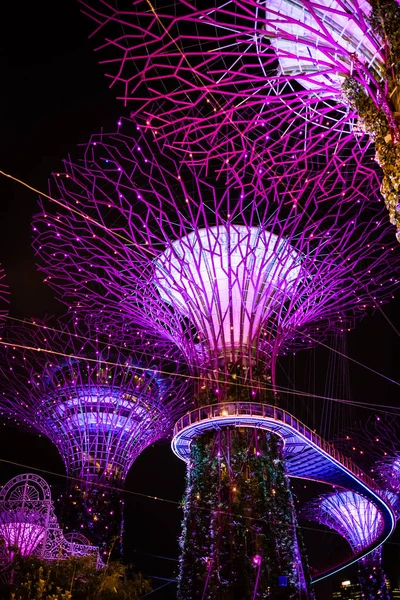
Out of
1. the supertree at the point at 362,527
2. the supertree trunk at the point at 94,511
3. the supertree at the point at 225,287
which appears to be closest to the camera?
the supertree at the point at 225,287

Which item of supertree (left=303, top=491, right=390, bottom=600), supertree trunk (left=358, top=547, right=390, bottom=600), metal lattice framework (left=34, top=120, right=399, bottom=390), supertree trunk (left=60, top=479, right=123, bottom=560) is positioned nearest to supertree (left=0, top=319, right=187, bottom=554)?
supertree trunk (left=60, top=479, right=123, bottom=560)

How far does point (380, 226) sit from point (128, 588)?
16058 mm

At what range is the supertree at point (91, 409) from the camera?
3641 centimetres

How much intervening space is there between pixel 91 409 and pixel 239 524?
723 inches

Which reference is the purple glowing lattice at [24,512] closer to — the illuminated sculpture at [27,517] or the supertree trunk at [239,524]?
the illuminated sculpture at [27,517]

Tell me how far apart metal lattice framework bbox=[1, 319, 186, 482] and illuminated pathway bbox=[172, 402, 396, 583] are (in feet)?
35.2

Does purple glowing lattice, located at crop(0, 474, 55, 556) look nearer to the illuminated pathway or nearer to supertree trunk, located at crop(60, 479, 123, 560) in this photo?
the illuminated pathway

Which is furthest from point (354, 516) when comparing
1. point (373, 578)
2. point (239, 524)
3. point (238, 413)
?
point (238, 413)

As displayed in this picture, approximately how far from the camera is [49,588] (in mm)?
16062

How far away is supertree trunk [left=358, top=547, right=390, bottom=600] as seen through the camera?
4509 centimetres

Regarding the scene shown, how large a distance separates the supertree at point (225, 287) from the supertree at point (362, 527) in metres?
21.5

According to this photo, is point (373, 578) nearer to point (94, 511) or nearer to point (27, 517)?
point (94, 511)

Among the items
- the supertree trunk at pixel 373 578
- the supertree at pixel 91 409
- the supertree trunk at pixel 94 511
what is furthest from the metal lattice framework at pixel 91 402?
the supertree trunk at pixel 373 578

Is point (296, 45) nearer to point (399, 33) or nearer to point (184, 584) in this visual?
point (399, 33)
